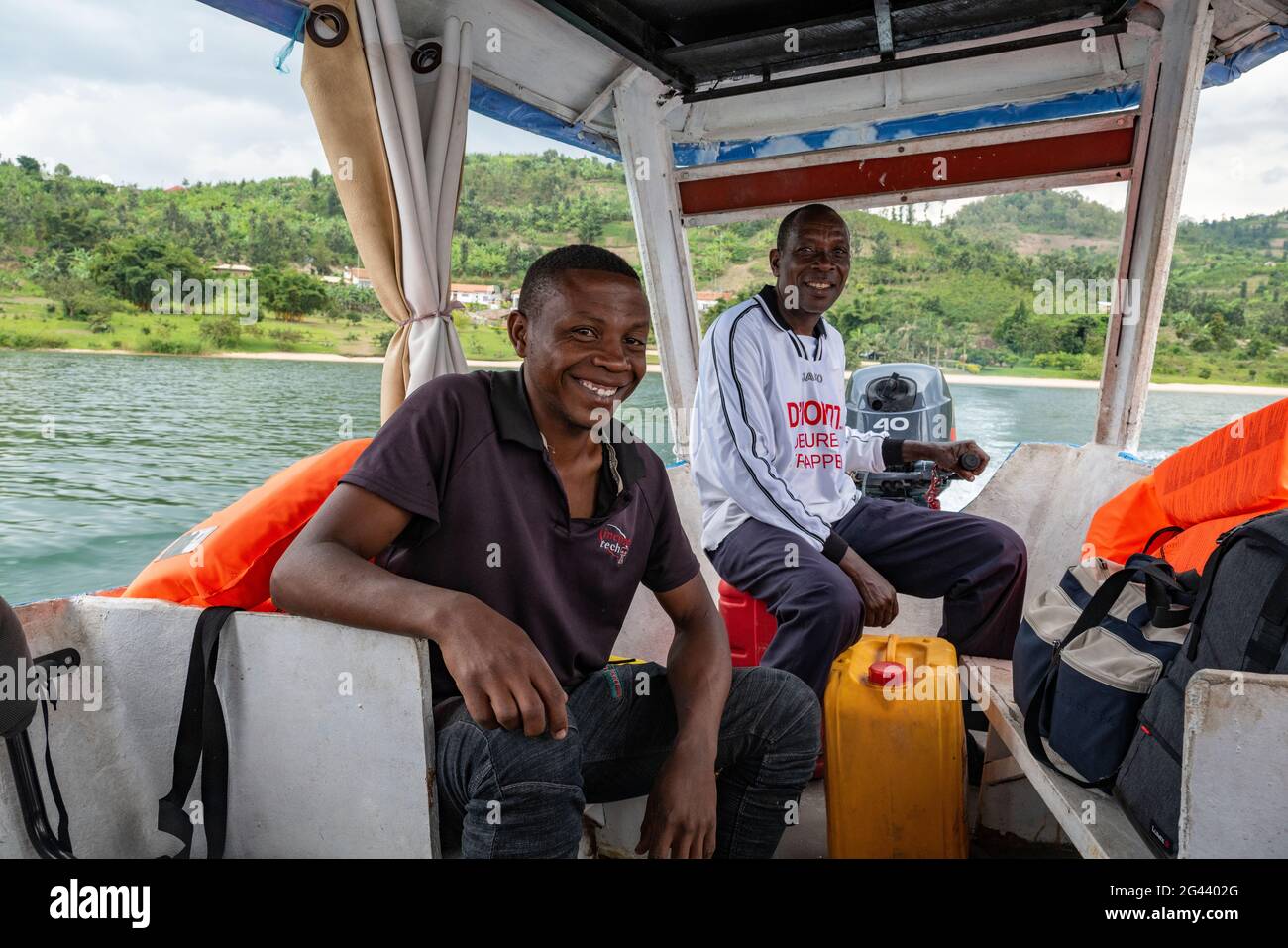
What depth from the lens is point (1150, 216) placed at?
328 centimetres

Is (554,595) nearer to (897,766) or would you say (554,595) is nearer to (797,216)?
(897,766)

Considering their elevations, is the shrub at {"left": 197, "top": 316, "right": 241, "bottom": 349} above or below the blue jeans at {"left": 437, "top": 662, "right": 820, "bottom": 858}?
above

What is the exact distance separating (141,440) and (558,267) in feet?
35.2

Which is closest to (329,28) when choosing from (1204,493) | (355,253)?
(355,253)

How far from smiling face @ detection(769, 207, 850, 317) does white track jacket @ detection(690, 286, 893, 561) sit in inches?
2.9

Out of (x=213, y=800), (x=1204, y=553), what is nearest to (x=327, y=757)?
(x=213, y=800)

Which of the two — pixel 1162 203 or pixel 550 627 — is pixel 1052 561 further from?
pixel 550 627

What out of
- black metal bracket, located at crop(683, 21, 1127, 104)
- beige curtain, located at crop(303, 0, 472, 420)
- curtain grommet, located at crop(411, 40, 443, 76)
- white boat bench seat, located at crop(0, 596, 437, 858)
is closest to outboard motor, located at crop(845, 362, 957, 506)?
black metal bracket, located at crop(683, 21, 1127, 104)

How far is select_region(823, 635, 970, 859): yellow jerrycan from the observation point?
5.94 feet

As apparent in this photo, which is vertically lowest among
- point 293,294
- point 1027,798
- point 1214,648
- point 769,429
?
point 1027,798

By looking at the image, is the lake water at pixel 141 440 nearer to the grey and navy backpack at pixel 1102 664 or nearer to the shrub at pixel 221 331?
the shrub at pixel 221 331

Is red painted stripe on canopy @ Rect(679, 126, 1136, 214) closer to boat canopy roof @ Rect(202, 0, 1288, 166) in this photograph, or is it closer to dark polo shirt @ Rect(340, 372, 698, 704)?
boat canopy roof @ Rect(202, 0, 1288, 166)

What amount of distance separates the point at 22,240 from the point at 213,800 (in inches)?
466
